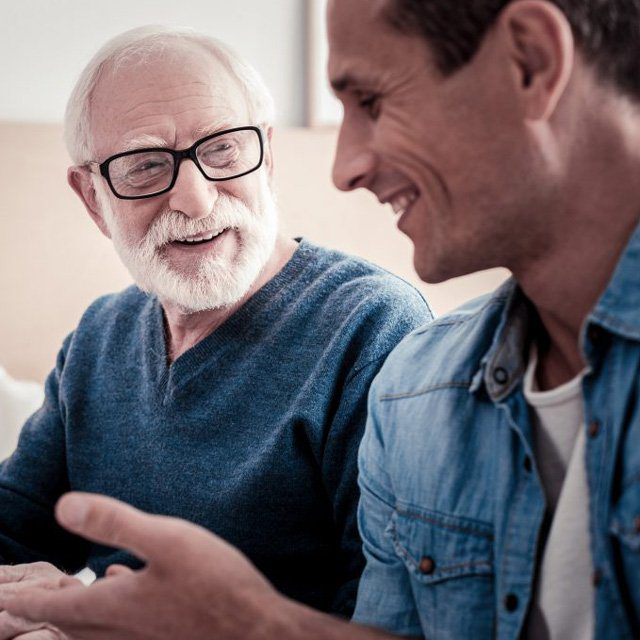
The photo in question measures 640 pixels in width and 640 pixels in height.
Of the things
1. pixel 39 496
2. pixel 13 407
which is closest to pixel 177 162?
pixel 39 496

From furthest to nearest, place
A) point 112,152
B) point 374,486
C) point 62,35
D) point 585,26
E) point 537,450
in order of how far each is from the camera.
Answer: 1. point 62,35
2. point 112,152
3. point 374,486
4. point 537,450
5. point 585,26

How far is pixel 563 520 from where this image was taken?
2.68 feet

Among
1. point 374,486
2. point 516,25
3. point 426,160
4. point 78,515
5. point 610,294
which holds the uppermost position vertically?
point 516,25

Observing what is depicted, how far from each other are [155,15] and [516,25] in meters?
1.90

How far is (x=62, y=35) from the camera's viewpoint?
2367 mm

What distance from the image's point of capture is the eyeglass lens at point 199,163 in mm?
1376

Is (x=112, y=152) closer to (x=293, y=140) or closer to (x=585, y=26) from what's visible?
(x=585, y=26)

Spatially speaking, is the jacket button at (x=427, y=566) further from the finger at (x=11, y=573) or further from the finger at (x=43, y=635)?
the finger at (x=11, y=573)

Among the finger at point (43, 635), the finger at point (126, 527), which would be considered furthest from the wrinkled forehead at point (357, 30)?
the finger at point (43, 635)

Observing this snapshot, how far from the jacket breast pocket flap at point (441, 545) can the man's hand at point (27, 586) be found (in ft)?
1.47

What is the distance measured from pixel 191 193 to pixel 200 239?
83 millimetres

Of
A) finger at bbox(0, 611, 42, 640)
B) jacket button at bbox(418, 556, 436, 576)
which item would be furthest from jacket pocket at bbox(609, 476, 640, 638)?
finger at bbox(0, 611, 42, 640)

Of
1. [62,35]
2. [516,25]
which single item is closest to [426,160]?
[516,25]

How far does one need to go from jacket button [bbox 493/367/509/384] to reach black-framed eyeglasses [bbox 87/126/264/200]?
2.15ft
